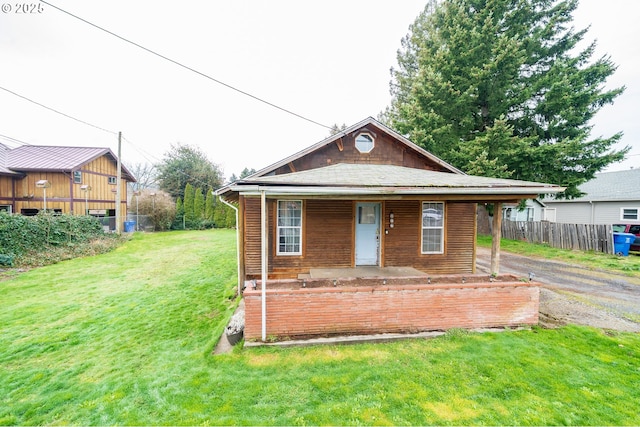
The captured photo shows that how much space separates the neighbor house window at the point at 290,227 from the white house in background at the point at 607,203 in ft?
60.3

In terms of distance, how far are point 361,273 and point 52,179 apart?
21.5m

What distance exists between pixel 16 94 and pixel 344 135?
12.2m

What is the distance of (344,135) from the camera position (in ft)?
27.7

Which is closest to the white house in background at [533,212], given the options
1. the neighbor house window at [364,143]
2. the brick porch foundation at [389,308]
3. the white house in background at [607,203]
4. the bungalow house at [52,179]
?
the white house in background at [607,203]

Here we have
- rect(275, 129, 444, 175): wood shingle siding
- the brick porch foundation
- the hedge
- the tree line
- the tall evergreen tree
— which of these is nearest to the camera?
the brick porch foundation

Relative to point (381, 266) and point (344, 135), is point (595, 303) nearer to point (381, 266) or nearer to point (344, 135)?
point (381, 266)

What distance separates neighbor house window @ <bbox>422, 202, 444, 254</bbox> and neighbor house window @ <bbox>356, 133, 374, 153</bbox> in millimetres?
2676

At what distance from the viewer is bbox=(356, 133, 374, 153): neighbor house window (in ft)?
28.3

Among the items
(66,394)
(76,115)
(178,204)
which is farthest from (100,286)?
(178,204)

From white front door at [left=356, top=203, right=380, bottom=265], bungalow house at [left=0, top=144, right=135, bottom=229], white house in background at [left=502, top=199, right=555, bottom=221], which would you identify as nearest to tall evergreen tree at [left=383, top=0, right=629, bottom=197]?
white house in background at [left=502, top=199, right=555, bottom=221]

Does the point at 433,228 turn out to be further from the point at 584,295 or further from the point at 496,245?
the point at 584,295

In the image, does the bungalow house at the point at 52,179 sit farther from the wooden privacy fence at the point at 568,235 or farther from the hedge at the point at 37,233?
the wooden privacy fence at the point at 568,235

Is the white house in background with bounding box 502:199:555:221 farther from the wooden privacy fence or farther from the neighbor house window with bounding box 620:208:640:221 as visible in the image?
the wooden privacy fence

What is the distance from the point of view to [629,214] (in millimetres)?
16000
